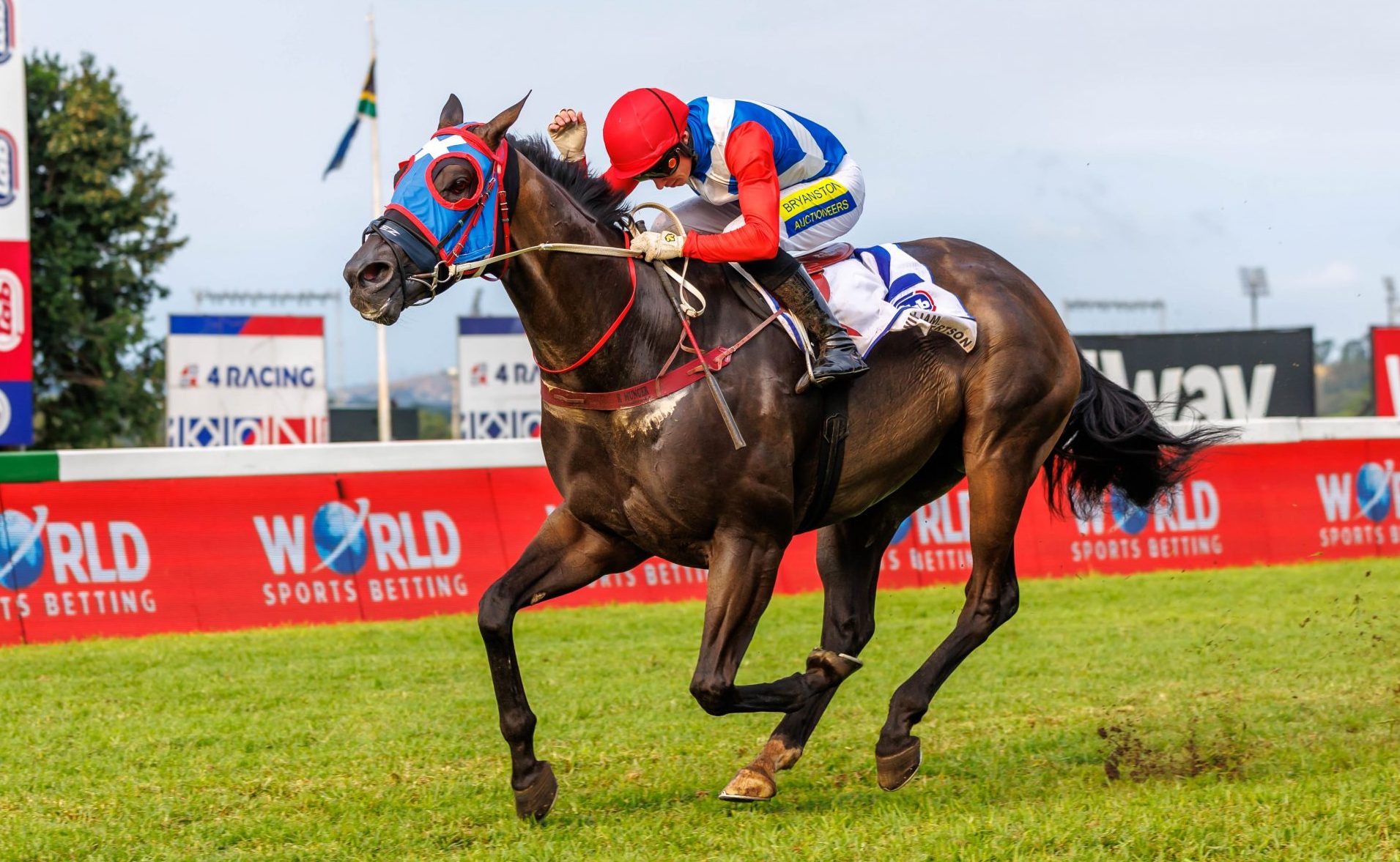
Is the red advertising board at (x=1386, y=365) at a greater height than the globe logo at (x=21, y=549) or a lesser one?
greater

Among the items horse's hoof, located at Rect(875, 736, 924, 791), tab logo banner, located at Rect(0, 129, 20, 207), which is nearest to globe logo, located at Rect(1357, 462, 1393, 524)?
horse's hoof, located at Rect(875, 736, 924, 791)

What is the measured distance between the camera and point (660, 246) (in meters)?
5.20

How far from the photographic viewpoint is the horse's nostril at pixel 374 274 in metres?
4.54

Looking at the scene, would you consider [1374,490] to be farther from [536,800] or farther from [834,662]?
[536,800]

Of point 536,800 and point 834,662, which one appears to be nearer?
point 536,800

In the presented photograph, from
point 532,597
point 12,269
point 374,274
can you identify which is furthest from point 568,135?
point 12,269

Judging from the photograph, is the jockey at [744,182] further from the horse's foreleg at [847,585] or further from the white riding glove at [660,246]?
the horse's foreleg at [847,585]

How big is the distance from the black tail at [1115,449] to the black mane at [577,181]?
2449 mm

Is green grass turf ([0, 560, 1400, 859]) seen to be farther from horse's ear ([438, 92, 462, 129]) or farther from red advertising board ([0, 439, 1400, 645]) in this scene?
horse's ear ([438, 92, 462, 129])

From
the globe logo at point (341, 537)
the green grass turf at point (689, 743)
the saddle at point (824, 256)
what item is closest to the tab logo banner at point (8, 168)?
the globe logo at point (341, 537)

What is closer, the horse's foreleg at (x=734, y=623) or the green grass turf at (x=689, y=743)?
the green grass turf at (x=689, y=743)

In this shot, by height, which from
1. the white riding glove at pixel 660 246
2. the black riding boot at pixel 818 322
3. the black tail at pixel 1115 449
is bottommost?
the black tail at pixel 1115 449

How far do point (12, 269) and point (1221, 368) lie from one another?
48.2ft

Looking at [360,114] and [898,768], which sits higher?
[360,114]
